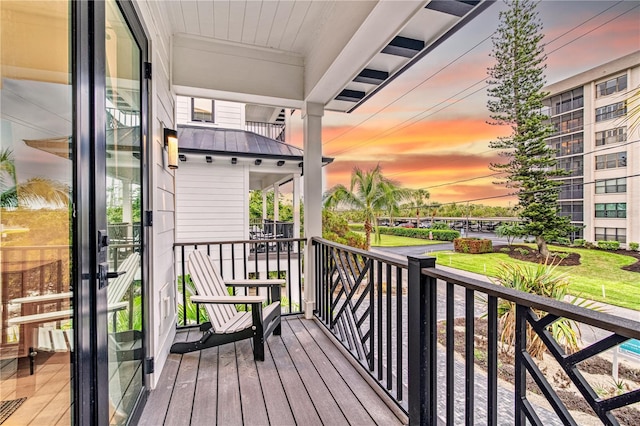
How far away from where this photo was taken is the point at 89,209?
1.23 m

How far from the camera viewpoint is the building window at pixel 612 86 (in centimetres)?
143

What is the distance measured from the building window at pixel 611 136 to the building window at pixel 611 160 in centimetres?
6

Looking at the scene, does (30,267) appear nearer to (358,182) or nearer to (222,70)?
(222,70)

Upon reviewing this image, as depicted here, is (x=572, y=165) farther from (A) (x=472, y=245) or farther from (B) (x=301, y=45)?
(B) (x=301, y=45)

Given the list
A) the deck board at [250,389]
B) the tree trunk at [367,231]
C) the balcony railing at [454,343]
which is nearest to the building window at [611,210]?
the balcony railing at [454,343]

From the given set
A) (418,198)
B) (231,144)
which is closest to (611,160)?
(418,198)

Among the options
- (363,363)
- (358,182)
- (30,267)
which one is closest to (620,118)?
(363,363)

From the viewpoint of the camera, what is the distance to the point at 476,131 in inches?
82.3

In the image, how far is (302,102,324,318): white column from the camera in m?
3.67

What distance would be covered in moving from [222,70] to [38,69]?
8.83 feet

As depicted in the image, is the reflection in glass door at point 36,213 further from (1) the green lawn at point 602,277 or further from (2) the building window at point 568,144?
(2) the building window at point 568,144

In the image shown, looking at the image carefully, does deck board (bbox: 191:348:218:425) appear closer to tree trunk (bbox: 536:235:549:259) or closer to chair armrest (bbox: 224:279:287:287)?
chair armrest (bbox: 224:279:287:287)

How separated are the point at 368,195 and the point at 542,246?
194 centimetres

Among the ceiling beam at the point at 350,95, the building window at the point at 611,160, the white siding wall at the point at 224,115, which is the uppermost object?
the white siding wall at the point at 224,115
